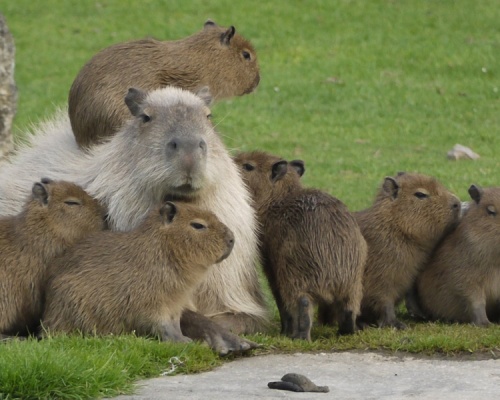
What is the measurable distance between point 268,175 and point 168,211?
125 cm

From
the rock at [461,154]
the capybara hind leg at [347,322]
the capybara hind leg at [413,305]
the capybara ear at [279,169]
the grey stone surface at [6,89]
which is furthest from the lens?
the rock at [461,154]

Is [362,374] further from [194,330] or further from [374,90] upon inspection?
[374,90]

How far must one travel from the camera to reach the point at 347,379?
628 cm

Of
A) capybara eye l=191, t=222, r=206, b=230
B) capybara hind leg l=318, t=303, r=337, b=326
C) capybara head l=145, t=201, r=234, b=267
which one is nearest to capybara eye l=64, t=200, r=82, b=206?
capybara head l=145, t=201, r=234, b=267

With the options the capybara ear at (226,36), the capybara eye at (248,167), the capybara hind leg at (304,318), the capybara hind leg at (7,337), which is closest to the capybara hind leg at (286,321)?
the capybara hind leg at (304,318)

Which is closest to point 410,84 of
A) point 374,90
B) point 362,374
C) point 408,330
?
point 374,90

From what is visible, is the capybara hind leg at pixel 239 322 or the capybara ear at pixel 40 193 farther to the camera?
the capybara hind leg at pixel 239 322

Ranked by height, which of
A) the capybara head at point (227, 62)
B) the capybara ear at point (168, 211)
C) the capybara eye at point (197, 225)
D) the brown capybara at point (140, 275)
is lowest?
the brown capybara at point (140, 275)

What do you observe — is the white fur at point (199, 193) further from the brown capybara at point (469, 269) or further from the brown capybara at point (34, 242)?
the brown capybara at point (469, 269)

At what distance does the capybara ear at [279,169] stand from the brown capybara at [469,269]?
1125mm

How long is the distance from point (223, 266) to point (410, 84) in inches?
433

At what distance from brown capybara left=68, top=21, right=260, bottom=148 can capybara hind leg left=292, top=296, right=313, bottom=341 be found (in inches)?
69.5

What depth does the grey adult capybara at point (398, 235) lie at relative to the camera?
7828mm

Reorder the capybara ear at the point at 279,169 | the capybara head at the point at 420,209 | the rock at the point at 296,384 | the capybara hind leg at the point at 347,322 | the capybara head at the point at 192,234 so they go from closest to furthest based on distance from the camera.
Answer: the rock at the point at 296,384 < the capybara head at the point at 192,234 < the capybara hind leg at the point at 347,322 < the capybara head at the point at 420,209 < the capybara ear at the point at 279,169
